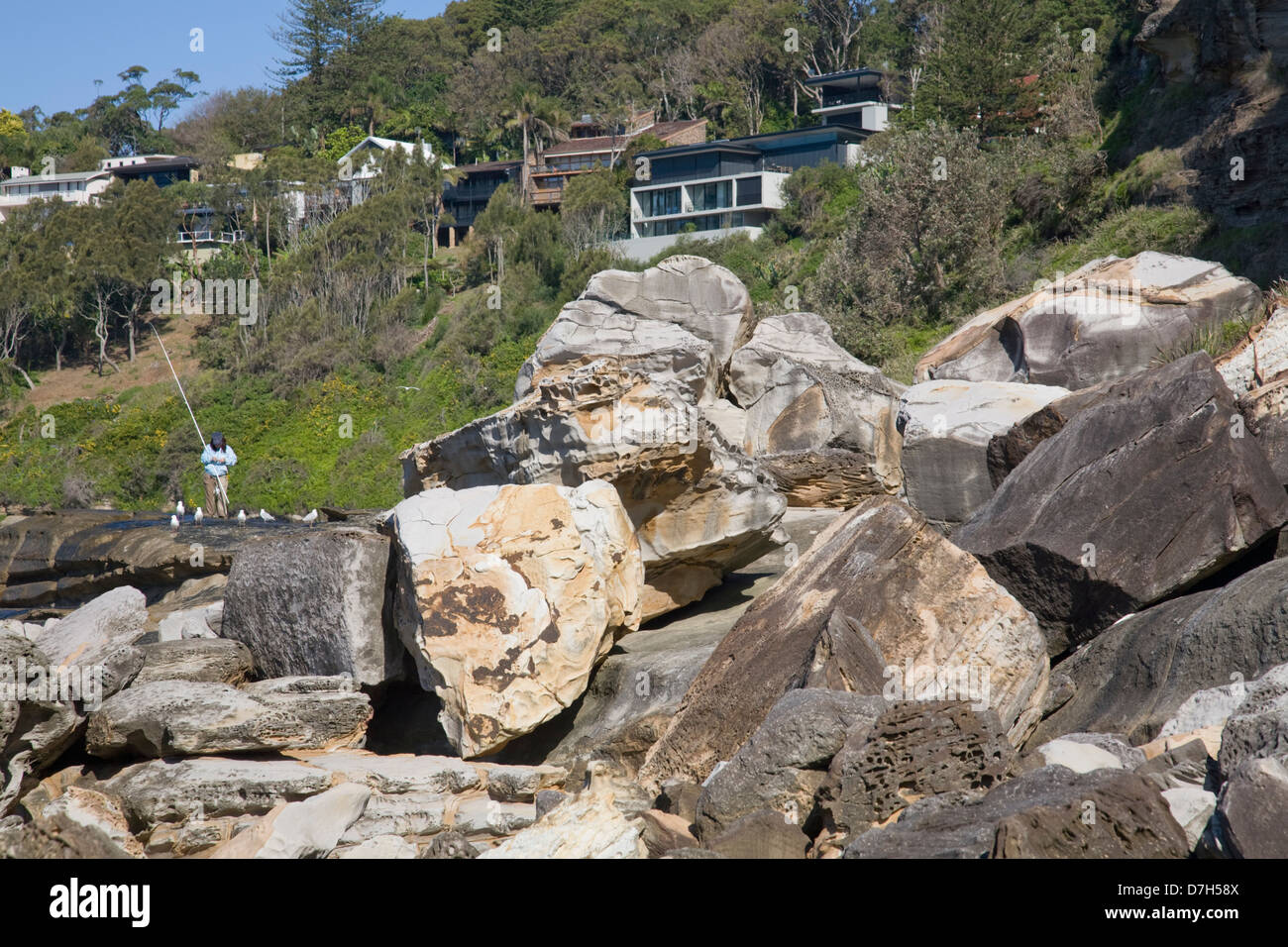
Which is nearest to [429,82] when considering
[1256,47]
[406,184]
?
[406,184]

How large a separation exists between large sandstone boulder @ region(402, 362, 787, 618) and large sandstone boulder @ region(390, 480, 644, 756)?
0.64 meters

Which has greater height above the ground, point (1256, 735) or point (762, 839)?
point (1256, 735)

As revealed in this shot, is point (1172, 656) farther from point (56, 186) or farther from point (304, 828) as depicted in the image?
point (56, 186)

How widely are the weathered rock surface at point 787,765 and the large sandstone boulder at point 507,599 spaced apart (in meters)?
2.06

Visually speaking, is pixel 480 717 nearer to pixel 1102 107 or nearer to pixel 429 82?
pixel 1102 107

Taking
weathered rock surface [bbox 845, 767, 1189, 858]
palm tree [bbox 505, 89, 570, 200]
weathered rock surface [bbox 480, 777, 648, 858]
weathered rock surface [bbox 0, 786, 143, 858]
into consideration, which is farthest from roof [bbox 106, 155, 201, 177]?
weathered rock surface [bbox 845, 767, 1189, 858]

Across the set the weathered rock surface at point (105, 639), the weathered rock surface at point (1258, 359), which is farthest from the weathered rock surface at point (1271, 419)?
the weathered rock surface at point (105, 639)

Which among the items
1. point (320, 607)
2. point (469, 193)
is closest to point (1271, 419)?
point (320, 607)

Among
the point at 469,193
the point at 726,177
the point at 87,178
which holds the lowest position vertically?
the point at 726,177

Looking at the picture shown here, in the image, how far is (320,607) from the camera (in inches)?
330

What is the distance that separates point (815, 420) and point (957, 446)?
10.5 feet

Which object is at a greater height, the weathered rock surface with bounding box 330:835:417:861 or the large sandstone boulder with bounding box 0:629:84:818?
the large sandstone boulder with bounding box 0:629:84:818

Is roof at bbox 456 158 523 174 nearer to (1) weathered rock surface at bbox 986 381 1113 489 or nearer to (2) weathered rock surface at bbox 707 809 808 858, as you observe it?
(1) weathered rock surface at bbox 986 381 1113 489

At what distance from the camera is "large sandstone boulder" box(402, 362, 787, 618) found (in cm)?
883
